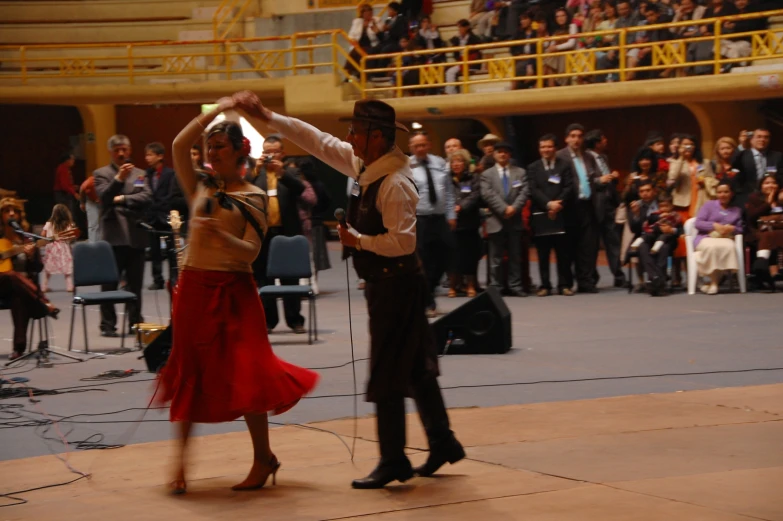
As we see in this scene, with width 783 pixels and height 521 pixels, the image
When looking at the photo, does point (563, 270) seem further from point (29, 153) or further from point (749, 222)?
point (29, 153)

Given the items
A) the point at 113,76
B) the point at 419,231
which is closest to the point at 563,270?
the point at 419,231

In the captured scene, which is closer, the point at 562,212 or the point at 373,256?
the point at 373,256

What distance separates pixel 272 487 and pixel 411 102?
15960 mm

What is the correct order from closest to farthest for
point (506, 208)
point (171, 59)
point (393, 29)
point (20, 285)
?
point (20, 285), point (506, 208), point (393, 29), point (171, 59)

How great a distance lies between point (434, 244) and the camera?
12.2 meters

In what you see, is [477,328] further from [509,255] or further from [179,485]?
[179,485]

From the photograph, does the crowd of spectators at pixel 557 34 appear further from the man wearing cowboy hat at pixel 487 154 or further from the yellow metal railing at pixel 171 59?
the man wearing cowboy hat at pixel 487 154

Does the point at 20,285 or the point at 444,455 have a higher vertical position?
the point at 20,285

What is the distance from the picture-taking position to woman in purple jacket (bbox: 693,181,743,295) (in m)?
13.0

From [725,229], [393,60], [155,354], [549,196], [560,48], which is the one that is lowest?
[155,354]

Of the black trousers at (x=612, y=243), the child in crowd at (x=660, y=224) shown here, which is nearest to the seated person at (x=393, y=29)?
the black trousers at (x=612, y=243)

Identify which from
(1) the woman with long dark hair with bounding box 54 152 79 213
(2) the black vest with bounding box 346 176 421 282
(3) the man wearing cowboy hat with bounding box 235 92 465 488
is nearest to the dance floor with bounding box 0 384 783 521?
(3) the man wearing cowboy hat with bounding box 235 92 465 488

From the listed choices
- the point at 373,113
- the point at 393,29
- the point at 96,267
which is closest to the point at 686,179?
the point at 96,267

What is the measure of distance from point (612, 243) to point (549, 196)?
4.50 ft
